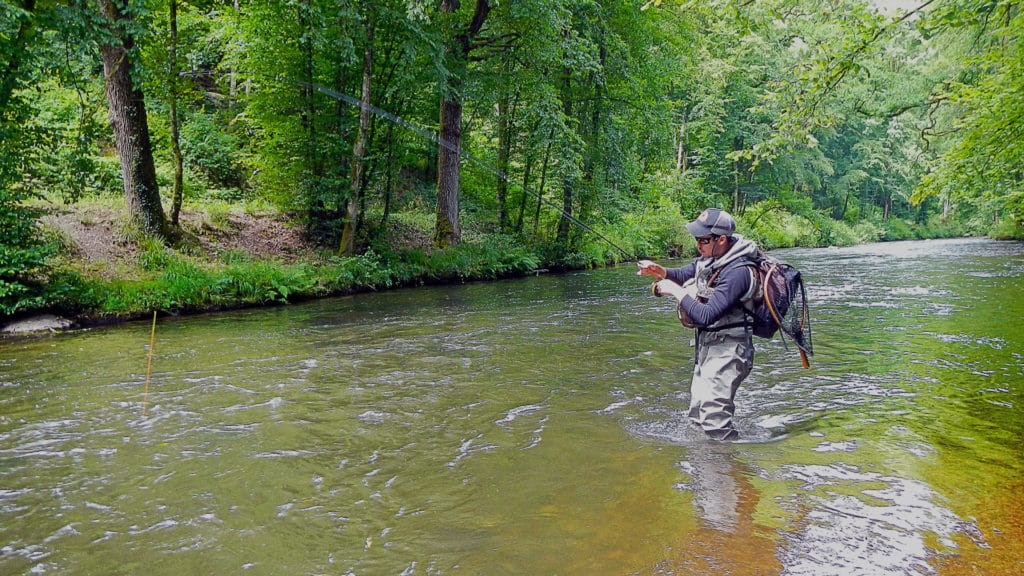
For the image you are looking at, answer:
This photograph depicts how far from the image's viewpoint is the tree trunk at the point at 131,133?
1138 cm

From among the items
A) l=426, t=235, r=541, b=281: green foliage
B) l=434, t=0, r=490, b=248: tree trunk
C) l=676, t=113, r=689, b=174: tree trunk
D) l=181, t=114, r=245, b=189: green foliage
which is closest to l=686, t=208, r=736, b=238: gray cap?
l=434, t=0, r=490, b=248: tree trunk

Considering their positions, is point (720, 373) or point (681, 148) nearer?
point (720, 373)

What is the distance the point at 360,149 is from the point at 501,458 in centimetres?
1091

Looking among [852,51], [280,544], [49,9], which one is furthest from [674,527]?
[49,9]

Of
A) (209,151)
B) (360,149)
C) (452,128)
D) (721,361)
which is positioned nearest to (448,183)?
(452,128)

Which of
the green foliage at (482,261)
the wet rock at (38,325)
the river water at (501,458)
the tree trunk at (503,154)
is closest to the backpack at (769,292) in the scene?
the river water at (501,458)

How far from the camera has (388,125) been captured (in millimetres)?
15328

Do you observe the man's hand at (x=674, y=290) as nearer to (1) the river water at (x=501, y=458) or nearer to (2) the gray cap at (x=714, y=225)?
(2) the gray cap at (x=714, y=225)

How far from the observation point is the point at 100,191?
1434 centimetres

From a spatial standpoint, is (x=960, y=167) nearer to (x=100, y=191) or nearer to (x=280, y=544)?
(x=280, y=544)

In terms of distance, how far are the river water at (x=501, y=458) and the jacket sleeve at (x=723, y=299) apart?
983 millimetres

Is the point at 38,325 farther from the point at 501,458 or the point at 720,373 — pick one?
the point at 720,373

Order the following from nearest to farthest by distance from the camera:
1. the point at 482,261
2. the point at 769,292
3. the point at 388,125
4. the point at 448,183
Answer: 1. the point at 769,292
2. the point at 388,125
3. the point at 448,183
4. the point at 482,261

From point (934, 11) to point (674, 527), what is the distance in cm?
580
